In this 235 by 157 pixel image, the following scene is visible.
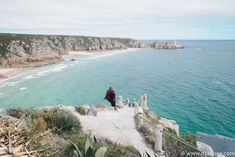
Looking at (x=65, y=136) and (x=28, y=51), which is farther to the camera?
(x=28, y=51)

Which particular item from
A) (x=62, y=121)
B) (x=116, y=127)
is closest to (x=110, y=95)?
(x=116, y=127)

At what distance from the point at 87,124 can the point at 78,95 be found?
23.3 m

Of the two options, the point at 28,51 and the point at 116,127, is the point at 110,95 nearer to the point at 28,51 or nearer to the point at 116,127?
the point at 116,127

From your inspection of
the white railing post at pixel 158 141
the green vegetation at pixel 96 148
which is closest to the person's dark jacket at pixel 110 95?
the white railing post at pixel 158 141

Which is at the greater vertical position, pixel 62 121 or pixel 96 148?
pixel 96 148

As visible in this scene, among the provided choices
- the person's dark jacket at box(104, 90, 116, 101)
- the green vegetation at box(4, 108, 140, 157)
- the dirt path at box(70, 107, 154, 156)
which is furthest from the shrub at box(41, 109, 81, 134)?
the person's dark jacket at box(104, 90, 116, 101)

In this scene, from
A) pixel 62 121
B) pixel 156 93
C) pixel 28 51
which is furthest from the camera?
pixel 28 51

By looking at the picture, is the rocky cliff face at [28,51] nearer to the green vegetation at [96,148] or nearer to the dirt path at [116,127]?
the dirt path at [116,127]

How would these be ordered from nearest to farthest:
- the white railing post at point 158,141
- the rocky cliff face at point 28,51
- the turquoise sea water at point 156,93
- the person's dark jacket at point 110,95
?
the white railing post at point 158,141, the person's dark jacket at point 110,95, the turquoise sea water at point 156,93, the rocky cliff face at point 28,51

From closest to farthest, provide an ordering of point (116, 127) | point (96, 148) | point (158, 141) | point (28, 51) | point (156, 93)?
point (96, 148)
point (158, 141)
point (116, 127)
point (156, 93)
point (28, 51)

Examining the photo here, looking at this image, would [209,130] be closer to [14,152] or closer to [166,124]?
[166,124]

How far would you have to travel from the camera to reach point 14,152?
3543 mm

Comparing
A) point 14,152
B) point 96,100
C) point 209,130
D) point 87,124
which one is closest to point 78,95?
point 96,100

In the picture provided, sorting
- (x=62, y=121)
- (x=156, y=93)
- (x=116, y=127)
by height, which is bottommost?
(x=156, y=93)
